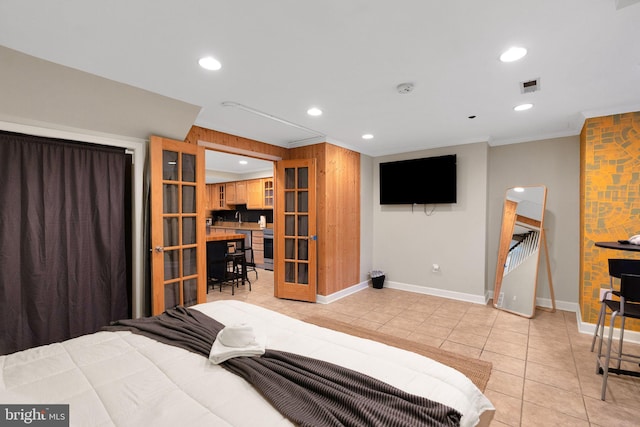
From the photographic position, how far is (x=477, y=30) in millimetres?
1737

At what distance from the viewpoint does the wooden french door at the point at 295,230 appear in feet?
14.3

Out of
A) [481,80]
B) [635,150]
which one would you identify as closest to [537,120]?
[635,150]

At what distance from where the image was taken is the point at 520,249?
409 centimetres

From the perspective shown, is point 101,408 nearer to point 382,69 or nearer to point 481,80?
point 382,69

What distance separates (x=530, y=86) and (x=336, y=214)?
2.84 m

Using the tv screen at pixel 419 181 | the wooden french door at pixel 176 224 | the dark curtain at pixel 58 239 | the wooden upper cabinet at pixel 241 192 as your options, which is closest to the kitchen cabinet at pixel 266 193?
the wooden upper cabinet at pixel 241 192

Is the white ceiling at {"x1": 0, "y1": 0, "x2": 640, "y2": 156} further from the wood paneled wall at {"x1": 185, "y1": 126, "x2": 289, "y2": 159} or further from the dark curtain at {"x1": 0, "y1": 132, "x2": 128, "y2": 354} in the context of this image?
the dark curtain at {"x1": 0, "y1": 132, "x2": 128, "y2": 354}

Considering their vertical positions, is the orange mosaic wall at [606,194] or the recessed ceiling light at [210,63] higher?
the recessed ceiling light at [210,63]

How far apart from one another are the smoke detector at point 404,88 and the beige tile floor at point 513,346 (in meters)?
2.61

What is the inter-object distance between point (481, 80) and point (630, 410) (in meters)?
2.71

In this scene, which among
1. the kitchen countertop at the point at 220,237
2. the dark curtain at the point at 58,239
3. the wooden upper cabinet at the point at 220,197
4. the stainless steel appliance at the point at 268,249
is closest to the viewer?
the dark curtain at the point at 58,239

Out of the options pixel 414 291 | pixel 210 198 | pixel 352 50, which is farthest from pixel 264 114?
pixel 210 198

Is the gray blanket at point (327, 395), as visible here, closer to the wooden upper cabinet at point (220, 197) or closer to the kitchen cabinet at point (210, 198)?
the wooden upper cabinet at point (220, 197)

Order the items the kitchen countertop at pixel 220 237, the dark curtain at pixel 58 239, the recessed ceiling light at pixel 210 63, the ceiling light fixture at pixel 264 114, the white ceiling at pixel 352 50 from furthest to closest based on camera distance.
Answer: the kitchen countertop at pixel 220 237 < the ceiling light fixture at pixel 264 114 < the dark curtain at pixel 58 239 < the recessed ceiling light at pixel 210 63 < the white ceiling at pixel 352 50
